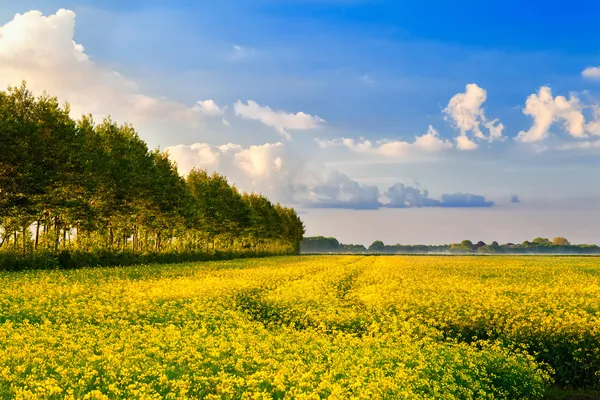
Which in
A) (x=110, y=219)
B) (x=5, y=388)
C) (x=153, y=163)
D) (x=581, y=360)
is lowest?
(x=581, y=360)

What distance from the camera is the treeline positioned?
4559 cm

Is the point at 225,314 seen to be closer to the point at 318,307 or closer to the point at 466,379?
the point at 318,307

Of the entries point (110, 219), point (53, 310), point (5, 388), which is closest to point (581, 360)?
point (5, 388)

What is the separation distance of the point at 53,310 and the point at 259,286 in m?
13.9

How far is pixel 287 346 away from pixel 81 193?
1840 inches

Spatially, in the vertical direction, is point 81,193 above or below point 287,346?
above

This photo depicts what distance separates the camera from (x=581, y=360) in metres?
16.6

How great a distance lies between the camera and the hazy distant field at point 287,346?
34.1ft

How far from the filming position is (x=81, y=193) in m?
54.5

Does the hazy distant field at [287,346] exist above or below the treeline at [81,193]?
below

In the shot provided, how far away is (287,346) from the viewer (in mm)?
13977

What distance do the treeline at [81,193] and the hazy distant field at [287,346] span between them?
23.7 meters

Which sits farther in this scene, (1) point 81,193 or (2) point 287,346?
(1) point 81,193

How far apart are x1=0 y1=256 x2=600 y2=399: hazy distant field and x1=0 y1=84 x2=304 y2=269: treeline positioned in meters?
23.7
